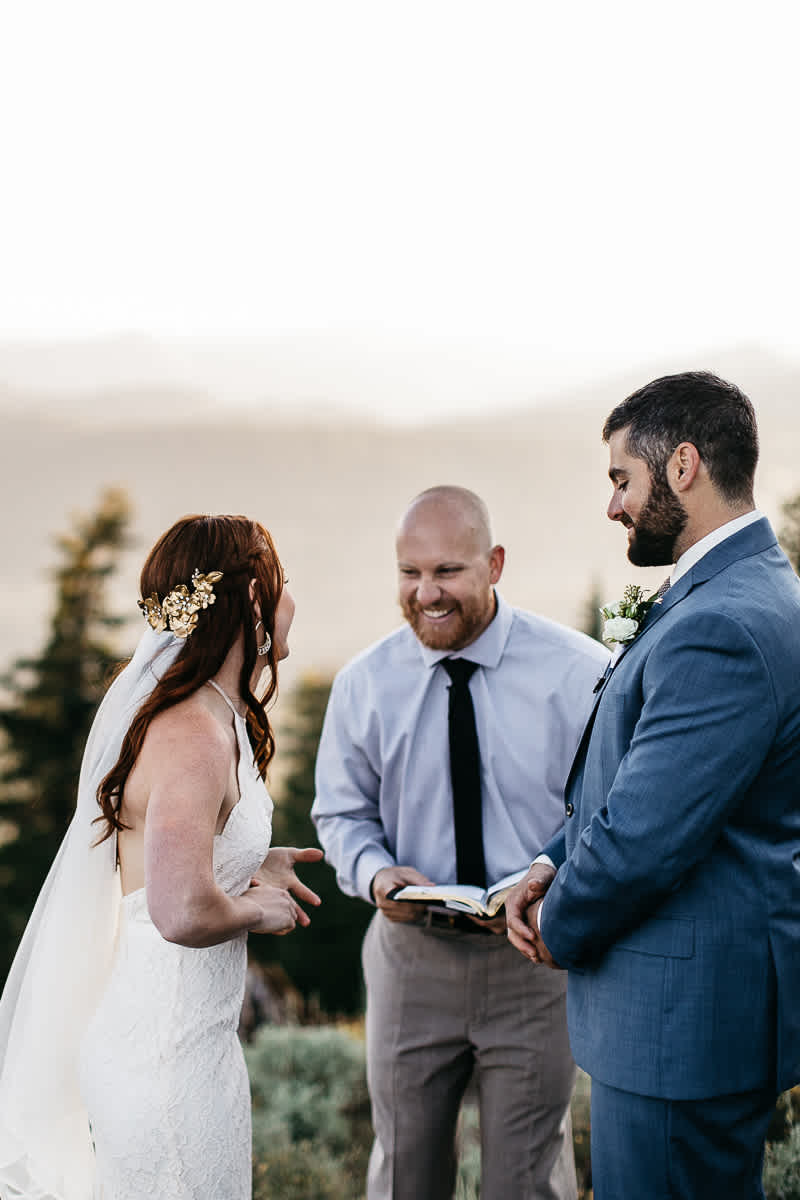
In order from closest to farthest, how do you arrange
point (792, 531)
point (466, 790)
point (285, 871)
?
point (285, 871)
point (466, 790)
point (792, 531)

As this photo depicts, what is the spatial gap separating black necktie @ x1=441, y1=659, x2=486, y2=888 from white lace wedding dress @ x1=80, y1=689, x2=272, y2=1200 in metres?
1.00

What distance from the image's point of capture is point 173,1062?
7.82 ft

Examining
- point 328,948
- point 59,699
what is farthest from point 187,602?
point 59,699

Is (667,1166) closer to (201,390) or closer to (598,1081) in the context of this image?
(598,1081)

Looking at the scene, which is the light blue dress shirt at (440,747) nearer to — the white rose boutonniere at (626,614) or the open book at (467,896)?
the open book at (467,896)

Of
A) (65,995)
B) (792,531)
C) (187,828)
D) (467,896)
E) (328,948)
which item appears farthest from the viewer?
(328,948)

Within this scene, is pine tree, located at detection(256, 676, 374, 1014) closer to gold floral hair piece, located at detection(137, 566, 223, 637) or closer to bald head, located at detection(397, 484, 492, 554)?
bald head, located at detection(397, 484, 492, 554)

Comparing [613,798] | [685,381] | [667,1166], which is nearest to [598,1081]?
[667,1166]

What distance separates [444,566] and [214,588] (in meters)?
1.12

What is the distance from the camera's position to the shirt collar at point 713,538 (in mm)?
2287

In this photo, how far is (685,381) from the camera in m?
2.34

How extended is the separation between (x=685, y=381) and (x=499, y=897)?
1.50 metres

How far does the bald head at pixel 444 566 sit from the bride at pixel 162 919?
2.88 feet

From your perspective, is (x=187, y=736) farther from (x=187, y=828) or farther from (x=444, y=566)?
(x=444, y=566)
